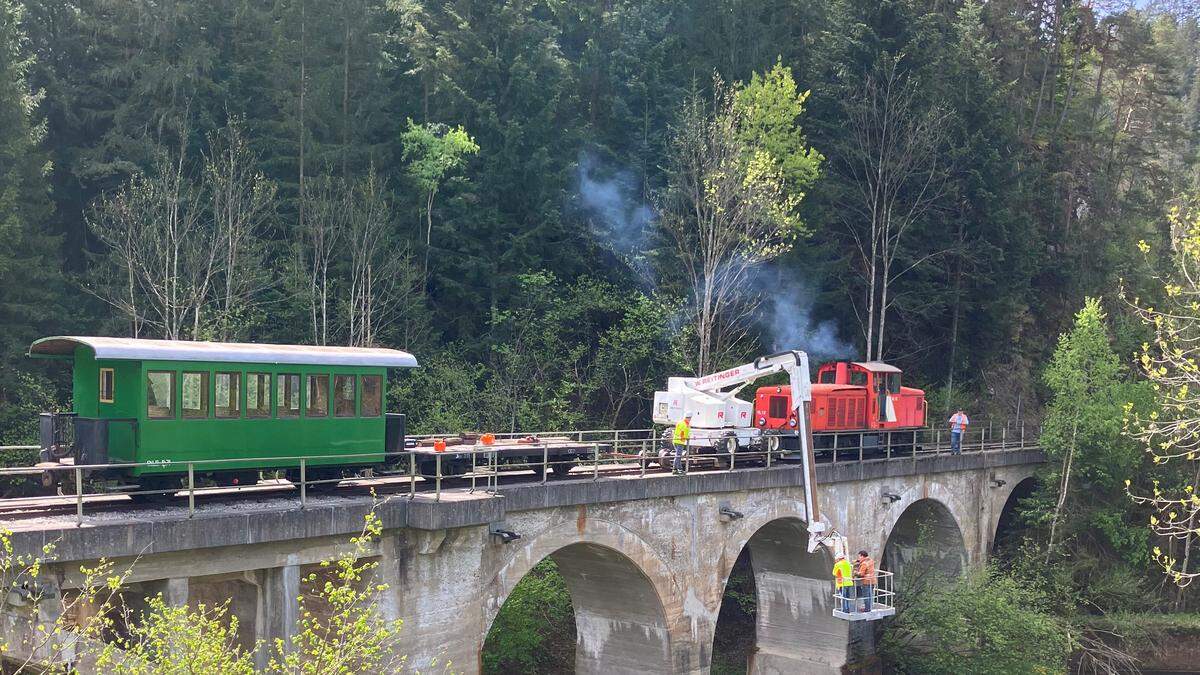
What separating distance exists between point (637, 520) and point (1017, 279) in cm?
2966

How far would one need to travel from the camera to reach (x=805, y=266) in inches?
1784

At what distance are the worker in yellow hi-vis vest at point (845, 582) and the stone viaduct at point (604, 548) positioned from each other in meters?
2.63

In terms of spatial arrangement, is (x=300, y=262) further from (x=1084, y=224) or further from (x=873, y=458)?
(x=1084, y=224)

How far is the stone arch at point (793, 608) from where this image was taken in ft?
105

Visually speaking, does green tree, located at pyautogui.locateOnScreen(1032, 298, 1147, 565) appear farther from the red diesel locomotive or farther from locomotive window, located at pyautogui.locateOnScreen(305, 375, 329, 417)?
locomotive window, located at pyautogui.locateOnScreen(305, 375, 329, 417)

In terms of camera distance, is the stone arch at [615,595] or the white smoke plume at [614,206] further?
the white smoke plume at [614,206]

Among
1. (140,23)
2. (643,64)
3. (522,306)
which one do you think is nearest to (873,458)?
(522,306)

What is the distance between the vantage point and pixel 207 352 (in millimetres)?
18047

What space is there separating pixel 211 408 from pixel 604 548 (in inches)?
364

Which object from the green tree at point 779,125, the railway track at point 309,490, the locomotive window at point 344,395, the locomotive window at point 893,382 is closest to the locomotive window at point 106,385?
the railway track at point 309,490

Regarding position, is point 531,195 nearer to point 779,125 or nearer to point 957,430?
point 779,125

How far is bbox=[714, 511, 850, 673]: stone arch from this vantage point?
31.9m

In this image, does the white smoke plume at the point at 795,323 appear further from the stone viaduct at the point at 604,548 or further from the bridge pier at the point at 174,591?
the bridge pier at the point at 174,591

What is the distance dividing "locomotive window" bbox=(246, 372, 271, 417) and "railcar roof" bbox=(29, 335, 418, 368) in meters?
0.27
